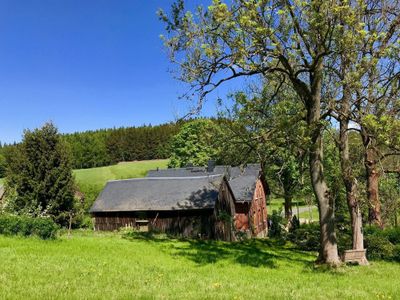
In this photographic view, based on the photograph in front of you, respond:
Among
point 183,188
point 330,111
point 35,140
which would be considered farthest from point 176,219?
point 330,111

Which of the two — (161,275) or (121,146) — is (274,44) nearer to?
(161,275)

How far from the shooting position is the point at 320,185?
59.9 ft

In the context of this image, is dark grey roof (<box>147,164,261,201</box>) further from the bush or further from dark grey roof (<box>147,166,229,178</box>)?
the bush

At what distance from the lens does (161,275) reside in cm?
1240

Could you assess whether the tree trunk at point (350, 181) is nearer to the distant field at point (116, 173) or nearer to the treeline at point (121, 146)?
the distant field at point (116, 173)

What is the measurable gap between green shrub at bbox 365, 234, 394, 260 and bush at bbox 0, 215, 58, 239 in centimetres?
1764

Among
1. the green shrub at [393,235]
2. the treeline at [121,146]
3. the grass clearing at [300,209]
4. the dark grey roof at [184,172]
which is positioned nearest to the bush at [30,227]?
the green shrub at [393,235]

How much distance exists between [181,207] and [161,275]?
21691 millimetres

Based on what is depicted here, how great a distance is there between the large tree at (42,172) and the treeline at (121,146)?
7701 cm

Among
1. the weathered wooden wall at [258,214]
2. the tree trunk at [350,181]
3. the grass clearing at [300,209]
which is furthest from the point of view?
the grass clearing at [300,209]

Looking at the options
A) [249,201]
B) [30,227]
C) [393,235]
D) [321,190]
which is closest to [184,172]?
[249,201]

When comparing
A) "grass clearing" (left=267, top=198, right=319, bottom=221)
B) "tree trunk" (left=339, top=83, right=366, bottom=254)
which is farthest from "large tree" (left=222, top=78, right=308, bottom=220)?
"grass clearing" (left=267, top=198, right=319, bottom=221)

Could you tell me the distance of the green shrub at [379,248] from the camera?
73.5ft

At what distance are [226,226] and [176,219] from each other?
442 cm
